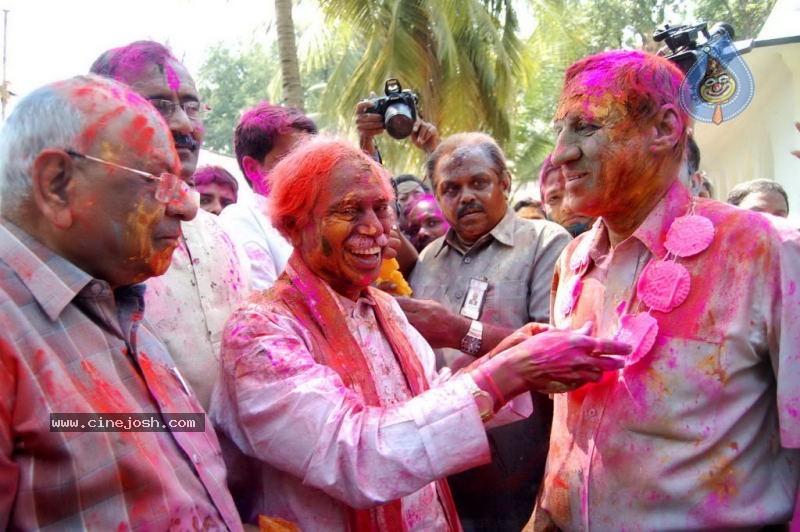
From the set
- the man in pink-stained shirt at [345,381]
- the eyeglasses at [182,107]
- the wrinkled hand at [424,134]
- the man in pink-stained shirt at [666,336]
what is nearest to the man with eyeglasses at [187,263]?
the eyeglasses at [182,107]

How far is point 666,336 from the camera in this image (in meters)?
2.10

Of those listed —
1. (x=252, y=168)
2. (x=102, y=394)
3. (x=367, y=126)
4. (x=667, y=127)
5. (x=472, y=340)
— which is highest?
(x=667, y=127)

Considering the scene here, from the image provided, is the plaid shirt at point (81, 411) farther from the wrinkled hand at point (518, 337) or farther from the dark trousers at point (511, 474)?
the dark trousers at point (511, 474)

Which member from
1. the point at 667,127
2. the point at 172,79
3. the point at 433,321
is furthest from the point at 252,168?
the point at 667,127

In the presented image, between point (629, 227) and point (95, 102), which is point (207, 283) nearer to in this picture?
point (95, 102)

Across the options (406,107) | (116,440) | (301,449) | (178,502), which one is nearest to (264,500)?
(301,449)

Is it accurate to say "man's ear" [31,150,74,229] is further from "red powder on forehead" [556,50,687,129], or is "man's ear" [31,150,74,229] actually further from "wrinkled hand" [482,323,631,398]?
"red powder on forehead" [556,50,687,129]

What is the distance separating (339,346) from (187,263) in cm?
70

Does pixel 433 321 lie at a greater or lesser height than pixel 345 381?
lesser

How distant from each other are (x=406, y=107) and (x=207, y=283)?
1782mm

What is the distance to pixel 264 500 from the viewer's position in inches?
88.2

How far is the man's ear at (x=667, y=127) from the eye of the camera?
90.0 inches

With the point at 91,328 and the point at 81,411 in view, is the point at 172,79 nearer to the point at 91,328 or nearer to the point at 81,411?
the point at 91,328

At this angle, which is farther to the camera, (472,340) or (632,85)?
(472,340)
